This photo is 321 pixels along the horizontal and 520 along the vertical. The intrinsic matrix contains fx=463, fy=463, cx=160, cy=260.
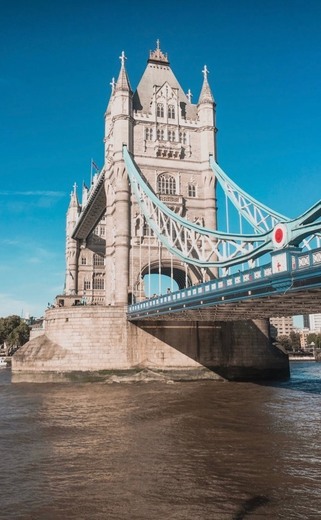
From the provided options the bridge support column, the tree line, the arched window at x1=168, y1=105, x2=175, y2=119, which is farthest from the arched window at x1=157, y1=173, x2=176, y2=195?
the tree line

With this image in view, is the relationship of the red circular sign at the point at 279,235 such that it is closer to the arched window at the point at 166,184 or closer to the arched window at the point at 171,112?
the arched window at the point at 166,184

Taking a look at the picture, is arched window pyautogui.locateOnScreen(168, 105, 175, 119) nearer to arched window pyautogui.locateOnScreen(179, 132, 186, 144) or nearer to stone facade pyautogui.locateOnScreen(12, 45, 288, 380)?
stone facade pyautogui.locateOnScreen(12, 45, 288, 380)

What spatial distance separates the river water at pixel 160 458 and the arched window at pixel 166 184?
23086mm

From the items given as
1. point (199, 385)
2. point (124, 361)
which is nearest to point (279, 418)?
point (199, 385)

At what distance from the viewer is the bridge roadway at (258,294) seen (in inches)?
691

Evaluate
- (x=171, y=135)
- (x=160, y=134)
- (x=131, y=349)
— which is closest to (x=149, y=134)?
(x=160, y=134)

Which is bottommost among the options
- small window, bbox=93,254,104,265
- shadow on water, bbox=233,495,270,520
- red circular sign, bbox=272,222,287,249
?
shadow on water, bbox=233,495,270,520

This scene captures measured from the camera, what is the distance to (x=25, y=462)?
1391 cm

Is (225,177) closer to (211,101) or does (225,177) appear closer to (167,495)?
(211,101)

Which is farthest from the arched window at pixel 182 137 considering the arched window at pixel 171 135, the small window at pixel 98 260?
the small window at pixel 98 260

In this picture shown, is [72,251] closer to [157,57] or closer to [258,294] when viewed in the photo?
[157,57]

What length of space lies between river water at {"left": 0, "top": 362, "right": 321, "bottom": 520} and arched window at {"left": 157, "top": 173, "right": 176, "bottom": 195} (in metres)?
23.1

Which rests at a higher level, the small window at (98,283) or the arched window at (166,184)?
the arched window at (166,184)

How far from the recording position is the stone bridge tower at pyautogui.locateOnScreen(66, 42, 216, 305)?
1657 inches
